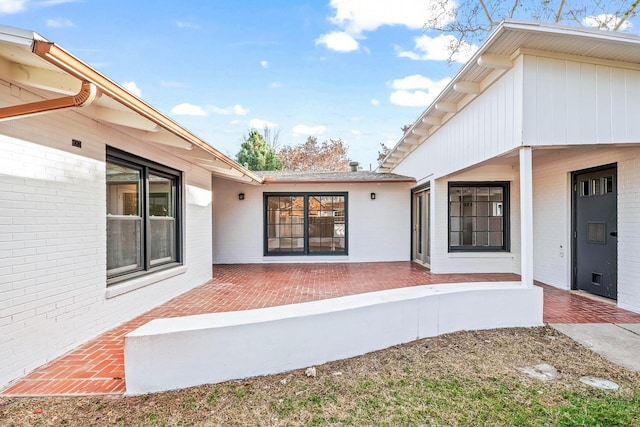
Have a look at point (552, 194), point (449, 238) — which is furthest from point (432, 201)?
point (552, 194)

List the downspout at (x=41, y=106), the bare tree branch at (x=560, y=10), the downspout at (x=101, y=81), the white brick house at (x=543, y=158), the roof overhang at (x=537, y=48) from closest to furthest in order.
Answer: the downspout at (x=101, y=81)
the downspout at (x=41, y=106)
the roof overhang at (x=537, y=48)
the white brick house at (x=543, y=158)
the bare tree branch at (x=560, y=10)

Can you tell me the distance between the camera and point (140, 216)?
4.72 m

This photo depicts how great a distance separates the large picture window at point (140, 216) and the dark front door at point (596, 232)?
24.1 feet

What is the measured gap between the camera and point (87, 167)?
11.9ft

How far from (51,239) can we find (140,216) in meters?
1.59

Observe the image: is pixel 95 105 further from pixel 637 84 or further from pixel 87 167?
pixel 637 84

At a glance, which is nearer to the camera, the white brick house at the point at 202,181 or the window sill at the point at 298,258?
the white brick house at the point at 202,181

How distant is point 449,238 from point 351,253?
3099 mm

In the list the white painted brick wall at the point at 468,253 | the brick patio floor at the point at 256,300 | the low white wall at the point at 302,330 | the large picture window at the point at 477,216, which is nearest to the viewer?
the low white wall at the point at 302,330

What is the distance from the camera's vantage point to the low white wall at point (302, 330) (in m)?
2.64

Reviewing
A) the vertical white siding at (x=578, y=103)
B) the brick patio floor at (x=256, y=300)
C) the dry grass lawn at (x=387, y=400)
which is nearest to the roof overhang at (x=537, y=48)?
the vertical white siding at (x=578, y=103)

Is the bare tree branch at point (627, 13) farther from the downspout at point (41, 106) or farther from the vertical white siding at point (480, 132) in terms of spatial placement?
→ the downspout at point (41, 106)

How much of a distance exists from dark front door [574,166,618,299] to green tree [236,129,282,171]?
17096mm

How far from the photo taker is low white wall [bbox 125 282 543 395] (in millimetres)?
2643
